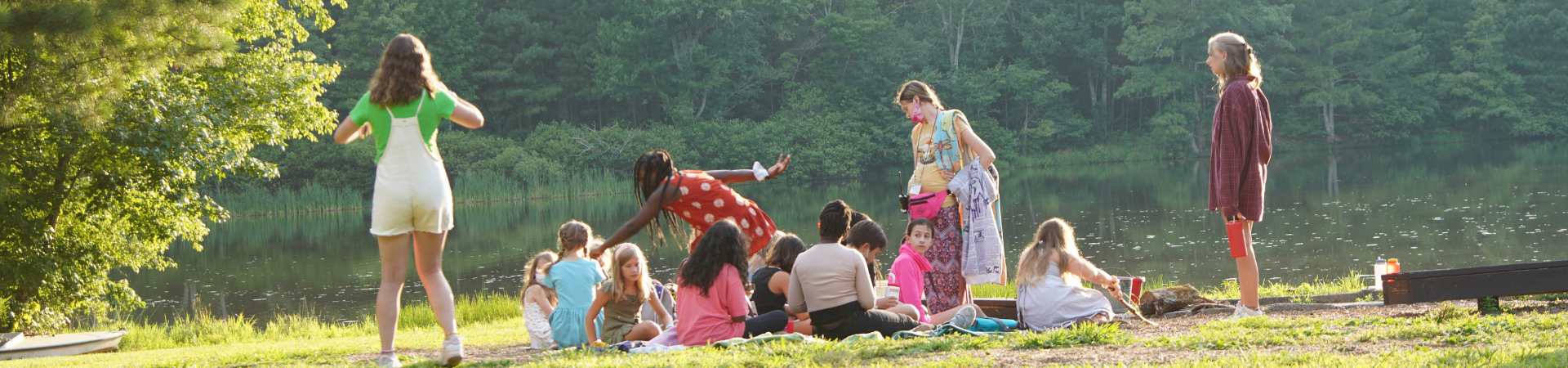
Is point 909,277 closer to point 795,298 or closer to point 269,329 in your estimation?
point 795,298

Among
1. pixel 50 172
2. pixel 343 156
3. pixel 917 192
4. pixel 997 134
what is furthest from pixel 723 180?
pixel 997 134

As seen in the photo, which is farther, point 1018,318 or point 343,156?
point 343,156

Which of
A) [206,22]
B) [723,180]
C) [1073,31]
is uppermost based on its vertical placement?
[1073,31]

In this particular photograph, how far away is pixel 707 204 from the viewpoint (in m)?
5.56

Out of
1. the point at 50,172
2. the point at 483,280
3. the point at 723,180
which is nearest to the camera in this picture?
the point at 723,180

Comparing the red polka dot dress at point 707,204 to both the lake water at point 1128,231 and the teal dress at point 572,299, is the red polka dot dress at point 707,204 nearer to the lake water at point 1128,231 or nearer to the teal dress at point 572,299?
the teal dress at point 572,299

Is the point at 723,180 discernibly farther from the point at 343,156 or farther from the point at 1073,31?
the point at 1073,31

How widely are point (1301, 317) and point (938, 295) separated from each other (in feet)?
6.19

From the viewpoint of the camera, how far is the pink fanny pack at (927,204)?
6375mm

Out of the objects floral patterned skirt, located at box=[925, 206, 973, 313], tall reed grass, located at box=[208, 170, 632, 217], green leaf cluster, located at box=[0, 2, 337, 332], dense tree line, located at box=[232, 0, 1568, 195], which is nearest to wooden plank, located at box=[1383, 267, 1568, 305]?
floral patterned skirt, located at box=[925, 206, 973, 313]

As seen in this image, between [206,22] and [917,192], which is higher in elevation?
[206,22]

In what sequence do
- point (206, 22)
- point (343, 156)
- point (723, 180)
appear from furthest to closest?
point (343, 156), point (206, 22), point (723, 180)

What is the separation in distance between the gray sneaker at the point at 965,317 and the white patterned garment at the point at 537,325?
2019 millimetres

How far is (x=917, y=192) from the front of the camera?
650 cm
